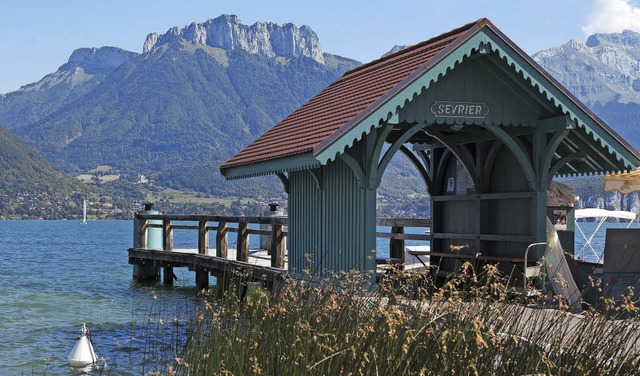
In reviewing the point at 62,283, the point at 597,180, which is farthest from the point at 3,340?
the point at 597,180

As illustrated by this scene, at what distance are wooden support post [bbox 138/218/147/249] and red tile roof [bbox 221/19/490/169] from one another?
9.37 meters

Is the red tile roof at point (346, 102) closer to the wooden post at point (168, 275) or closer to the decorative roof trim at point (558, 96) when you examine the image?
the decorative roof trim at point (558, 96)

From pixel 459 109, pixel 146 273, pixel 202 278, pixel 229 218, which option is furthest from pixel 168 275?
pixel 459 109

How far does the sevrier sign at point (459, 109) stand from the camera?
1268 centimetres

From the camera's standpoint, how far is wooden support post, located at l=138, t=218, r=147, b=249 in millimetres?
25641

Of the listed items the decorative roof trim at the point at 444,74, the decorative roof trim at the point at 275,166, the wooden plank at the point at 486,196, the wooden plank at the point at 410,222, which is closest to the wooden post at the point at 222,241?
the decorative roof trim at the point at 275,166

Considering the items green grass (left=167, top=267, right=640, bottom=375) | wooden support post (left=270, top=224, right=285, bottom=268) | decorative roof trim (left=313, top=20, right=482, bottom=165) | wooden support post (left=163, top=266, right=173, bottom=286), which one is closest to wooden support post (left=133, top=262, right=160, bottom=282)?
wooden support post (left=163, top=266, right=173, bottom=286)

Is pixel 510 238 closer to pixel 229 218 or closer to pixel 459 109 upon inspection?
pixel 459 109

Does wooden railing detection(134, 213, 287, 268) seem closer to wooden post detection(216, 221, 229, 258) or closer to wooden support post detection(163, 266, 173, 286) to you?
wooden post detection(216, 221, 229, 258)

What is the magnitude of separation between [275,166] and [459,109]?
293cm

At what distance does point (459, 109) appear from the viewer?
1276 cm

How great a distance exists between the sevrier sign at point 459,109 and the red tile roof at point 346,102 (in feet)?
1.95

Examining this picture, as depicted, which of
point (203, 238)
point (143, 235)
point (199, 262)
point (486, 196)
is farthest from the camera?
point (143, 235)

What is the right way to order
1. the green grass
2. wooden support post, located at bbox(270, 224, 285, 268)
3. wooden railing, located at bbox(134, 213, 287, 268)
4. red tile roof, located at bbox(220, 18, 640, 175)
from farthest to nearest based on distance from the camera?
1. wooden railing, located at bbox(134, 213, 287, 268)
2. wooden support post, located at bbox(270, 224, 285, 268)
3. red tile roof, located at bbox(220, 18, 640, 175)
4. the green grass
